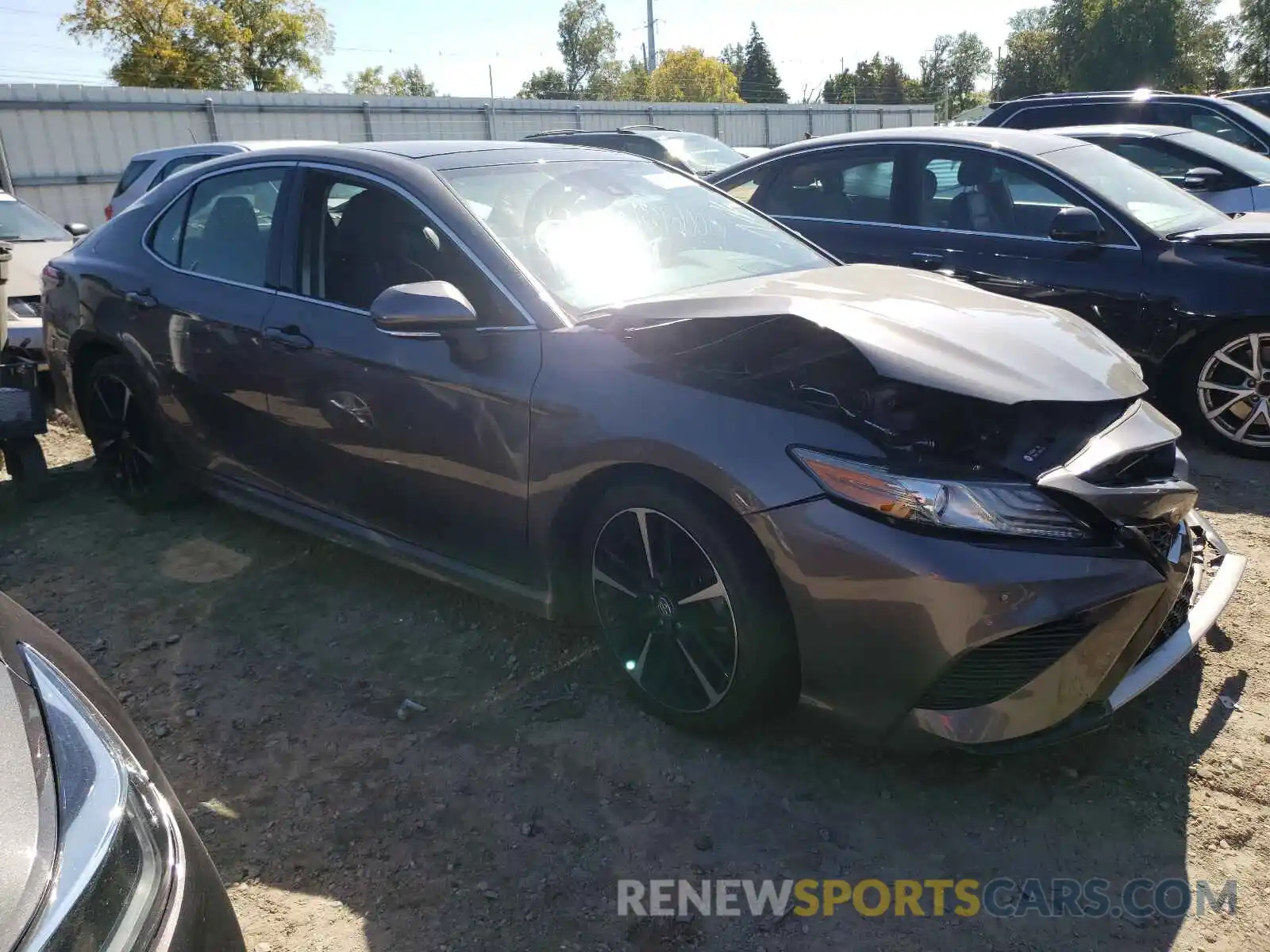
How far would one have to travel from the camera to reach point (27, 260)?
7.34m

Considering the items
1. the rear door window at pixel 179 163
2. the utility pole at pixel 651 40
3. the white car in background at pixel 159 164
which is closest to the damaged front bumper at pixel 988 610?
the white car in background at pixel 159 164

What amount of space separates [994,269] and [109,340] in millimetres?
4455

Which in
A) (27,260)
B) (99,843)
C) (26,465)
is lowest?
(26,465)

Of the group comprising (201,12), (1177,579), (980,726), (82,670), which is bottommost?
(980,726)

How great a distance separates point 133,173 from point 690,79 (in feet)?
195

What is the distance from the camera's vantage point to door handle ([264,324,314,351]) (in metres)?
3.53

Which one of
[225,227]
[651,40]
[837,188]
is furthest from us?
[651,40]

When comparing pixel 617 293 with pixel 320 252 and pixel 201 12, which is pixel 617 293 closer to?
pixel 320 252

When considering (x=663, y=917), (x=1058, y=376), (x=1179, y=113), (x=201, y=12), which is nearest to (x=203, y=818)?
(x=663, y=917)

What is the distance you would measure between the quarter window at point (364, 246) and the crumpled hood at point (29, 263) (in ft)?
12.2

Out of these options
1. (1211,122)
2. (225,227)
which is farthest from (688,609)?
(1211,122)

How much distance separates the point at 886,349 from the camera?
257 centimetres

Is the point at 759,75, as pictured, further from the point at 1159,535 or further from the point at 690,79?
the point at 1159,535

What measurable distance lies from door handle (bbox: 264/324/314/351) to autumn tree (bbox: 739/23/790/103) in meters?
91.2
